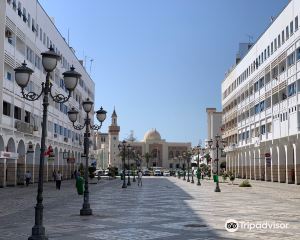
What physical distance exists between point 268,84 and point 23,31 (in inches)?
1223

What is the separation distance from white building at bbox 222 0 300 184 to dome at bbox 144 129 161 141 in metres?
101

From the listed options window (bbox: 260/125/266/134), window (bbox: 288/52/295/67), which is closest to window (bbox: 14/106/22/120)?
window (bbox: 288/52/295/67)

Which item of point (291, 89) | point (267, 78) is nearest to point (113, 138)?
point (267, 78)

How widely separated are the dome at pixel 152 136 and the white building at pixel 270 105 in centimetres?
10116

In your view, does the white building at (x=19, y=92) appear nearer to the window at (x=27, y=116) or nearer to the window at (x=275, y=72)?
the window at (x=27, y=116)

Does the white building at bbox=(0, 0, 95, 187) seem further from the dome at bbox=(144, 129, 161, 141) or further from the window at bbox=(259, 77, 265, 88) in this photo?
the dome at bbox=(144, 129, 161, 141)

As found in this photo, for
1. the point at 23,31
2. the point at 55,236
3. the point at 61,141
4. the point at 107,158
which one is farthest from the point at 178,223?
the point at 107,158

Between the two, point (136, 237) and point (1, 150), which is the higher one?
point (1, 150)

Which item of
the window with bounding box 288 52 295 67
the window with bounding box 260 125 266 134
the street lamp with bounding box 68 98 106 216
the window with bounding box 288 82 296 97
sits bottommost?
the street lamp with bounding box 68 98 106 216

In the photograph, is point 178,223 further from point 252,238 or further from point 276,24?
point 276,24

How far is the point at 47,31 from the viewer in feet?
194

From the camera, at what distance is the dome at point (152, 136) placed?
18850cm

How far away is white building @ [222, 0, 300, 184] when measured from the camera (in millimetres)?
49031

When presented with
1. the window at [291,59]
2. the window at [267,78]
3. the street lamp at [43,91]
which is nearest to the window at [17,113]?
the window at [291,59]
